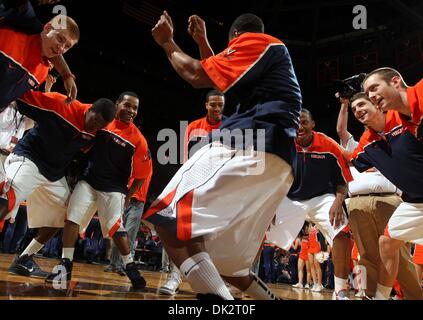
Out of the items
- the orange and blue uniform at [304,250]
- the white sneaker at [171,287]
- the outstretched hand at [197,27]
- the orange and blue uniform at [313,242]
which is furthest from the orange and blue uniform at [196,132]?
the orange and blue uniform at [304,250]

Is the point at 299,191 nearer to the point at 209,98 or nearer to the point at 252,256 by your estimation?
the point at 209,98

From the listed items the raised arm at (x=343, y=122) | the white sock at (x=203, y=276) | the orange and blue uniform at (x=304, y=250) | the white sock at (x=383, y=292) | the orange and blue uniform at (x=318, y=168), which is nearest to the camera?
the white sock at (x=203, y=276)

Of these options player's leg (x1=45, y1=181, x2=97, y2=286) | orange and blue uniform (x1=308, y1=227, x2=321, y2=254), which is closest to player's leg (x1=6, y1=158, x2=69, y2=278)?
player's leg (x1=45, y1=181, x2=97, y2=286)

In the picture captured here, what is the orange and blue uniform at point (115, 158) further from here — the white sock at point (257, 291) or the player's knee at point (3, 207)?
the white sock at point (257, 291)

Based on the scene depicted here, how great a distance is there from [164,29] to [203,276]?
4.17 ft

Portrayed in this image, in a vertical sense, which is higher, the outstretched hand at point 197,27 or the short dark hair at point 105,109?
the outstretched hand at point 197,27

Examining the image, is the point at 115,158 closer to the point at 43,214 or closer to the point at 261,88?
the point at 43,214

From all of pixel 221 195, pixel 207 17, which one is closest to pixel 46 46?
pixel 221 195

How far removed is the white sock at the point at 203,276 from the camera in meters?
1.78

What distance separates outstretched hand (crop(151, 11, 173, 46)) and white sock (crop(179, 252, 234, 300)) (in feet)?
3.79

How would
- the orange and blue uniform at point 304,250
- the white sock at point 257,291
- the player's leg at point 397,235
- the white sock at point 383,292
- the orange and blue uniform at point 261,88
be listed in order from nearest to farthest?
1. the orange and blue uniform at point 261,88
2. the white sock at point 257,291
3. the player's leg at point 397,235
4. the white sock at point 383,292
5. the orange and blue uniform at point 304,250

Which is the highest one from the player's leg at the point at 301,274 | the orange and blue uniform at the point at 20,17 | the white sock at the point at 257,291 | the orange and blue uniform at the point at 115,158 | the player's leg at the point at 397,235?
the orange and blue uniform at the point at 20,17

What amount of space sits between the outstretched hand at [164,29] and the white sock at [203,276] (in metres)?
1.15

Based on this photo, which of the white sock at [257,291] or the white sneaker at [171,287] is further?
the white sneaker at [171,287]
